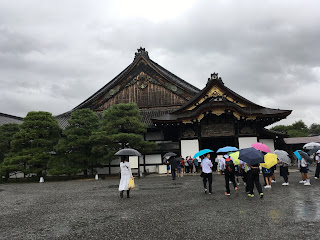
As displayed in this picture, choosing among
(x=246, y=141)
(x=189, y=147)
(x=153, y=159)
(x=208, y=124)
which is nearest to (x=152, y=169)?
(x=153, y=159)

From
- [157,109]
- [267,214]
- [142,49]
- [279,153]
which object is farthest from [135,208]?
[142,49]

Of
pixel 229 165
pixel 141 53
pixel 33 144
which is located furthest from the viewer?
pixel 141 53

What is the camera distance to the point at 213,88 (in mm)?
22156

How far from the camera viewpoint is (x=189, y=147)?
21984 millimetres

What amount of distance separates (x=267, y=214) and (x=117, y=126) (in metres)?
15.9

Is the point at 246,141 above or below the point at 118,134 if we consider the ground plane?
below

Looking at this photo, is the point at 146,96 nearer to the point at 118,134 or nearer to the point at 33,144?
the point at 118,134

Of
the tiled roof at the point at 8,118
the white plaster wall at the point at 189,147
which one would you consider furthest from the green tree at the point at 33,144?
A: the tiled roof at the point at 8,118

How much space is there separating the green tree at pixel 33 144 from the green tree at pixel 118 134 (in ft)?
13.2

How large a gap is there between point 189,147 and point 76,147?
9.81 m

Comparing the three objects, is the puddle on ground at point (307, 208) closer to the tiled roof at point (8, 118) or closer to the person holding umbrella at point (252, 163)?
the person holding umbrella at point (252, 163)

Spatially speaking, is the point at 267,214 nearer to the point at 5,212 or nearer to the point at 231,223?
the point at 231,223

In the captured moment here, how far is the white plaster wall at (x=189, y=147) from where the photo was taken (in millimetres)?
21891

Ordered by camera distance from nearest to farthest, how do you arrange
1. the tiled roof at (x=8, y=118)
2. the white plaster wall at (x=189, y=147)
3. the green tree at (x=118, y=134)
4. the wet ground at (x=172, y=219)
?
the wet ground at (x=172, y=219) < the green tree at (x=118, y=134) < the white plaster wall at (x=189, y=147) < the tiled roof at (x=8, y=118)
